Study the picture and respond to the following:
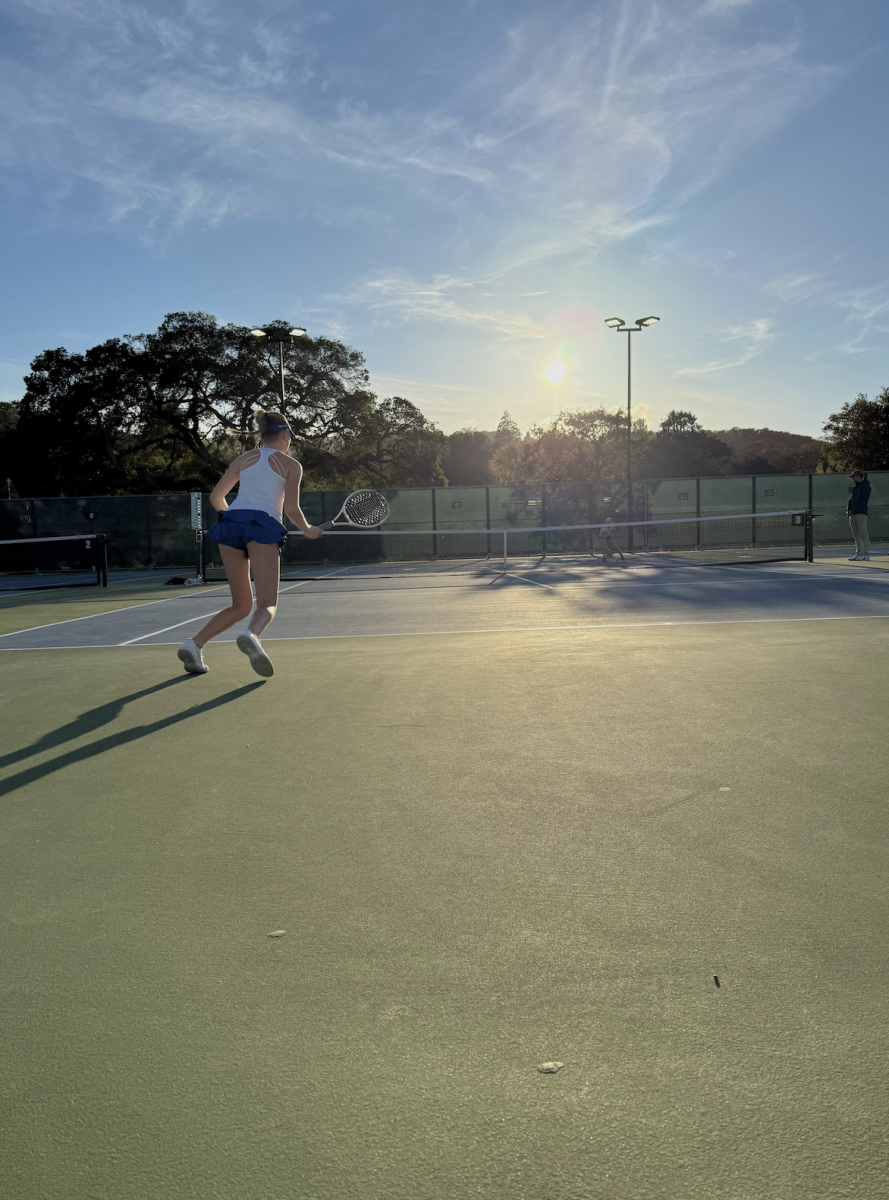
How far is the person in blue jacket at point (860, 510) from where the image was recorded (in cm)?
1694

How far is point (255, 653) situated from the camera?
5.32m

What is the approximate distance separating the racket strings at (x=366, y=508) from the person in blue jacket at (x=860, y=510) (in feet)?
32.1

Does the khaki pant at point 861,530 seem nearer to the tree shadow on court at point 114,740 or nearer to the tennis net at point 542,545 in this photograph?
the tennis net at point 542,545

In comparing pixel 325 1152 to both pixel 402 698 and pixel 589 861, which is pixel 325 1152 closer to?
pixel 589 861

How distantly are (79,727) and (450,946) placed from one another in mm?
3242

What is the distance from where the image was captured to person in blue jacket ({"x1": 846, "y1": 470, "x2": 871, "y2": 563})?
1694cm

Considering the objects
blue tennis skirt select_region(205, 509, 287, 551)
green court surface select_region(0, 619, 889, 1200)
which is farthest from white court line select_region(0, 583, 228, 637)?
green court surface select_region(0, 619, 889, 1200)

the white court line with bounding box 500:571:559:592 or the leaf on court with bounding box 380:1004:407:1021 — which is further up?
the leaf on court with bounding box 380:1004:407:1021

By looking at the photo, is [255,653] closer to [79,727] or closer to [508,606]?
[79,727]

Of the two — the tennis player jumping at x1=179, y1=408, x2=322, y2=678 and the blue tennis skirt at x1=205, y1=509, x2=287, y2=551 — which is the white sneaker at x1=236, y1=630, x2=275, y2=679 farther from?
the blue tennis skirt at x1=205, y1=509, x2=287, y2=551

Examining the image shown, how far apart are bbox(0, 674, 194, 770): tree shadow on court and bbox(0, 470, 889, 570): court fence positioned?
20113 mm

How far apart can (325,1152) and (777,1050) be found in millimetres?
885

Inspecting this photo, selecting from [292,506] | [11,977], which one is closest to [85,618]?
[292,506]

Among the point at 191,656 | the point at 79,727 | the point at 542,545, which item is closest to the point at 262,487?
the point at 191,656
